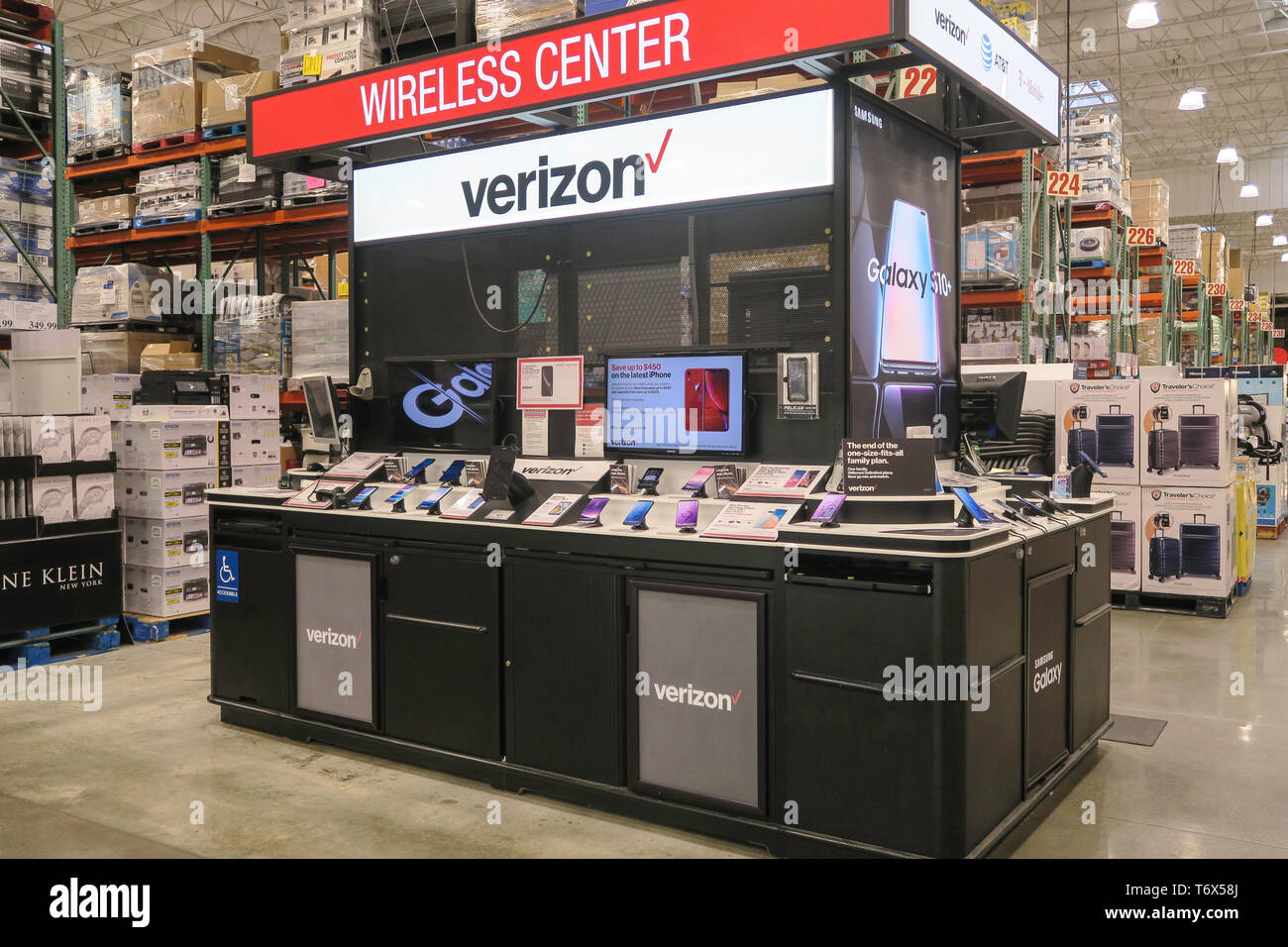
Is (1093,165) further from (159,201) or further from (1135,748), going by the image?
(159,201)

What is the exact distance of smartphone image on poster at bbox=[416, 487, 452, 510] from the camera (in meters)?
4.38

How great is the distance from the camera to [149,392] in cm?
695

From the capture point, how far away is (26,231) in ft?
22.2

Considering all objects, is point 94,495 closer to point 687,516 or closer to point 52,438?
point 52,438

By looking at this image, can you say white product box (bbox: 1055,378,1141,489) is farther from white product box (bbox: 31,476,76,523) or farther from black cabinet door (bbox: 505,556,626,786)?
white product box (bbox: 31,476,76,523)

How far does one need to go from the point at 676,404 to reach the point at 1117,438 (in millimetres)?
5035

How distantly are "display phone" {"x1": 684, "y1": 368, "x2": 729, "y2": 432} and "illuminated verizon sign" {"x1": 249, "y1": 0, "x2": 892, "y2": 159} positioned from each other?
3.57 ft

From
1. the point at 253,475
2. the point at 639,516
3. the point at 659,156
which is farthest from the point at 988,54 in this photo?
the point at 253,475

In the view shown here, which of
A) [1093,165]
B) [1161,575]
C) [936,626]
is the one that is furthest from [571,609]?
[1093,165]

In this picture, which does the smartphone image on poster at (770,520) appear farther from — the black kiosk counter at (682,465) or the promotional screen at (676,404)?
the promotional screen at (676,404)

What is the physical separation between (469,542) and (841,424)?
153cm

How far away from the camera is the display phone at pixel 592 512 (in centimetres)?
387

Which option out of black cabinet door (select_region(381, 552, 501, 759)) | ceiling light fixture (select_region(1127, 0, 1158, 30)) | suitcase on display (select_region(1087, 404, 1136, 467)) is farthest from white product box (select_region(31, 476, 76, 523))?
ceiling light fixture (select_region(1127, 0, 1158, 30))

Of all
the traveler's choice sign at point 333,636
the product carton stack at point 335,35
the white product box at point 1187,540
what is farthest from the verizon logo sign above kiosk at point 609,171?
the white product box at point 1187,540
